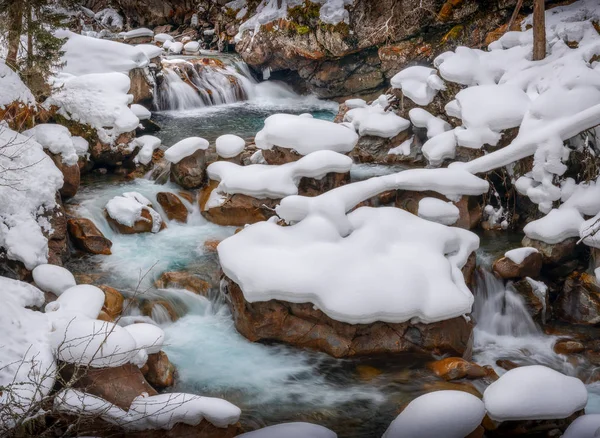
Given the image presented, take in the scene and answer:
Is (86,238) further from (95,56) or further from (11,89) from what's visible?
(95,56)

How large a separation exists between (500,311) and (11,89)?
8.07 metres

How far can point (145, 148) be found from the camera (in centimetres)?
1053

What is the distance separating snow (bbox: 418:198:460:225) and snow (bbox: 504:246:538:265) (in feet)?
3.02

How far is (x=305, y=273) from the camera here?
609 cm

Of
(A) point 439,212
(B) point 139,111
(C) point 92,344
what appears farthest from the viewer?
(B) point 139,111

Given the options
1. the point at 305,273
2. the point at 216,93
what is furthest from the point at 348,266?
the point at 216,93

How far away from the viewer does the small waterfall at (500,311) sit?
7.07 meters

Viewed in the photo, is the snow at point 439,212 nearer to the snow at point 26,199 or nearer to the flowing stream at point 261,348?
the flowing stream at point 261,348

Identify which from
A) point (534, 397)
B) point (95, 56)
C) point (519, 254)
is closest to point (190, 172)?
point (95, 56)

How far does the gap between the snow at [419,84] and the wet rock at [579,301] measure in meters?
5.03

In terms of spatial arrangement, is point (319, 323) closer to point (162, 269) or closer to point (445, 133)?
point (162, 269)

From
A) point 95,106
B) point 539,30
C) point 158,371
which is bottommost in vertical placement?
point 158,371

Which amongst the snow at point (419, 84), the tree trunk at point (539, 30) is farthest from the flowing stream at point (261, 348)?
the tree trunk at point (539, 30)

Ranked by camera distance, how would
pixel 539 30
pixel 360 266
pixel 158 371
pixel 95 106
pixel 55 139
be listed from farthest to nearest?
1. pixel 539 30
2. pixel 95 106
3. pixel 55 139
4. pixel 360 266
5. pixel 158 371
